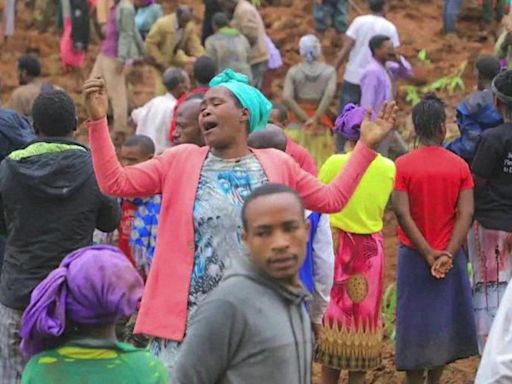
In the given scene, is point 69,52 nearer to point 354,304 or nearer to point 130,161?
point 130,161

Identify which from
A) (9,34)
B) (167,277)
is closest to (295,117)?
(9,34)

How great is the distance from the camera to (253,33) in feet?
44.7

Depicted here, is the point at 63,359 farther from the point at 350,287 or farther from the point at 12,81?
the point at 12,81

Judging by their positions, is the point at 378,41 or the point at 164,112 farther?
the point at 378,41

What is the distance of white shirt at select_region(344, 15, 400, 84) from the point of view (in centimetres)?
1284

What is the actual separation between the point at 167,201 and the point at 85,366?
1.32 m

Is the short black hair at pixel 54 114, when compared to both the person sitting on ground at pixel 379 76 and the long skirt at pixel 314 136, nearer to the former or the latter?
the person sitting on ground at pixel 379 76

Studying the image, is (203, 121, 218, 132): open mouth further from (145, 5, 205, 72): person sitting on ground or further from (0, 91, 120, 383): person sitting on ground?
(145, 5, 205, 72): person sitting on ground

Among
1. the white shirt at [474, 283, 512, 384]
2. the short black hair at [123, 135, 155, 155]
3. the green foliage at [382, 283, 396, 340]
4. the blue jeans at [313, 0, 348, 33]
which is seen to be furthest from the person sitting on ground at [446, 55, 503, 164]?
the blue jeans at [313, 0, 348, 33]

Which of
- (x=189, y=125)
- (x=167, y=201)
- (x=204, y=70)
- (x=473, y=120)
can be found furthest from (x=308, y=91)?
(x=167, y=201)

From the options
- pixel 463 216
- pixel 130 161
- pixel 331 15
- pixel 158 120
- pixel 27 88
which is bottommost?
pixel 463 216

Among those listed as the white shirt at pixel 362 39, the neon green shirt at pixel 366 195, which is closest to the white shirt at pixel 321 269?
the neon green shirt at pixel 366 195

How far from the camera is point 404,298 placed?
24.1ft

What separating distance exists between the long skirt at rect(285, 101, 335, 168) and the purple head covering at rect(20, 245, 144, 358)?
8.09 metres
